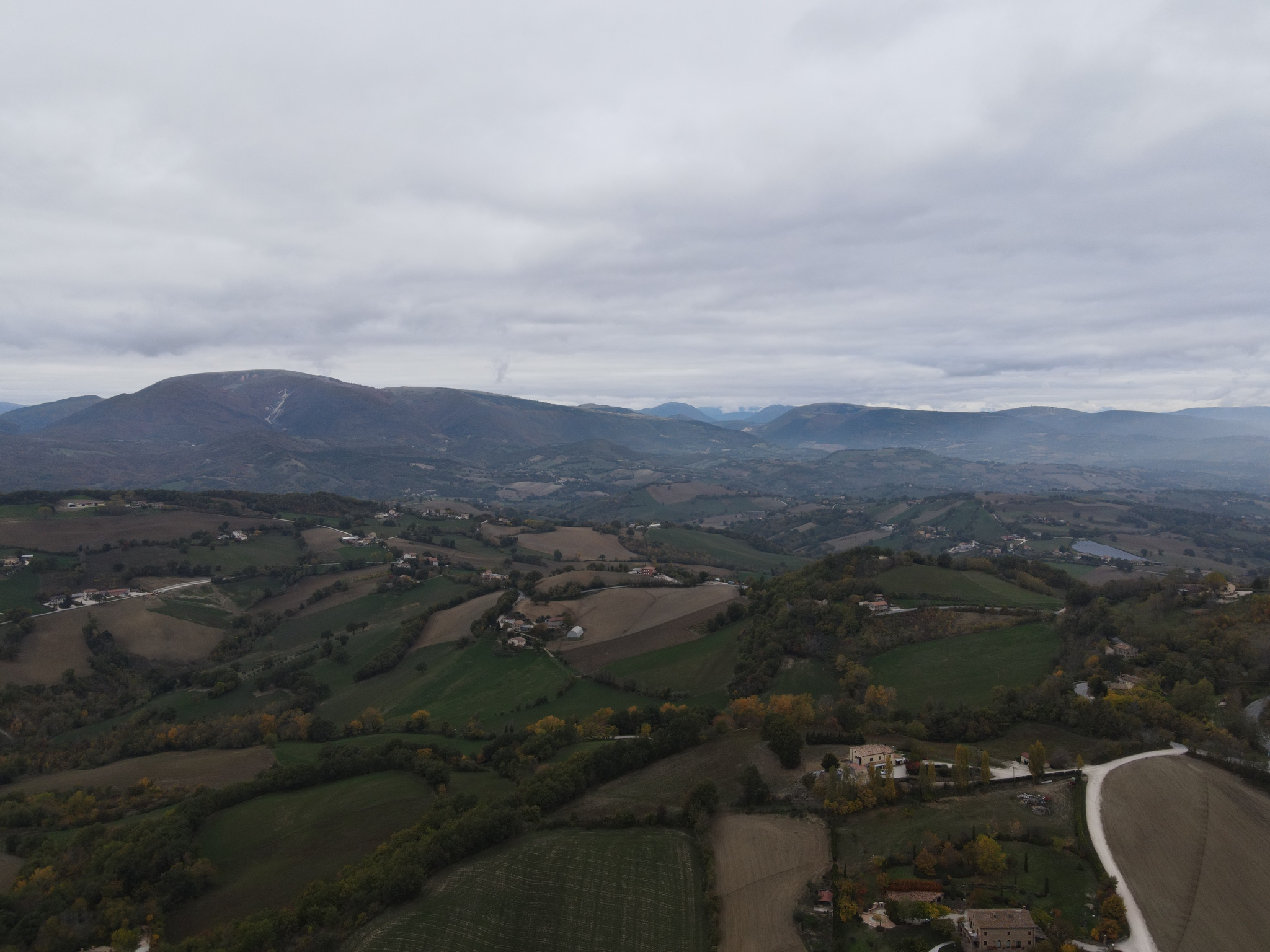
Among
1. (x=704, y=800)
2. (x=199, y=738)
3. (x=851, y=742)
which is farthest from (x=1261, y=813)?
(x=199, y=738)

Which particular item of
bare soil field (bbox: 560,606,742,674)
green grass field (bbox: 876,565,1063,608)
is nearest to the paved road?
green grass field (bbox: 876,565,1063,608)

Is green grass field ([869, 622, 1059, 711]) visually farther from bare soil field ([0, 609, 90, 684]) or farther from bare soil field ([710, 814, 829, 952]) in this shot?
bare soil field ([0, 609, 90, 684])

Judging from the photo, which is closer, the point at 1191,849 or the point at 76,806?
the point at 1191,849

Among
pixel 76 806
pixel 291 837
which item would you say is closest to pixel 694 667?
→ pixel 291 837

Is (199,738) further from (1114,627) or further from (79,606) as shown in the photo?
(1114,627)

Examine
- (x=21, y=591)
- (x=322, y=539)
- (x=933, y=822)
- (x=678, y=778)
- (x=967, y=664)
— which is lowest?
(x=678, y=778)

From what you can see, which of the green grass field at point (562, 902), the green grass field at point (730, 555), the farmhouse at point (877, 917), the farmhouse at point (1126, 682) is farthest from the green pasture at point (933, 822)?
the green grass field at point (730, 555)

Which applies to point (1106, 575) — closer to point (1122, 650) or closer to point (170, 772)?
point (1122, 650)
